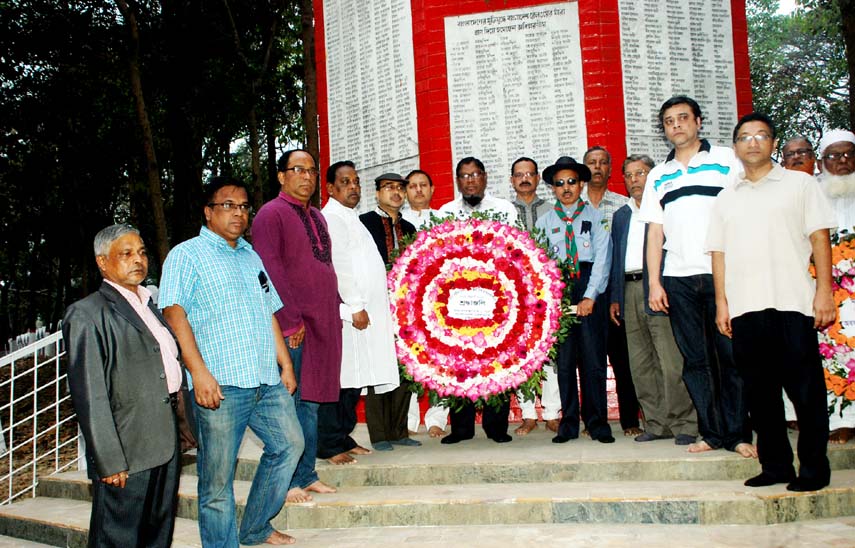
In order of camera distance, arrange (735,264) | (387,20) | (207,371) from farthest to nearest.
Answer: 1. (387,20)
2. (735,264)
3. (207,371)

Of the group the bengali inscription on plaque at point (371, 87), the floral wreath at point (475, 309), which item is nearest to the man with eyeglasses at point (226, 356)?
the floral wreath at point (475, 309)

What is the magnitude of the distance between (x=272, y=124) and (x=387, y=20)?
9004 mm

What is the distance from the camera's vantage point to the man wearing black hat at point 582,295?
592 centimetres

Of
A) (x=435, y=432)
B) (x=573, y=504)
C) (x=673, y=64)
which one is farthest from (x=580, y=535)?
(x=673, y=64)

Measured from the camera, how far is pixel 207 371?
3807mm

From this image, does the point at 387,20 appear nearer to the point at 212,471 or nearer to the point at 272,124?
the point at 212,471

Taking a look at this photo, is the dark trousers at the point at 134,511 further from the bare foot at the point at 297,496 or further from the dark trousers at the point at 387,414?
the dark trousers at the point at 387,414

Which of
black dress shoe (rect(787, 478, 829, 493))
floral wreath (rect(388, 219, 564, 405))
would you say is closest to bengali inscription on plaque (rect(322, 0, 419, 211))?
floral wreath (rect(388, 219, 564, 405))

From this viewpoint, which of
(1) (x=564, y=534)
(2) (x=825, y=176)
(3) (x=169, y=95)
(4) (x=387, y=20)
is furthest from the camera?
(3) (x=169, y=95)

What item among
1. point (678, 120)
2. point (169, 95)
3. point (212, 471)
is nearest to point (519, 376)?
point (678, 120)

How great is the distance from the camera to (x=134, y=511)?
3529 millimetres

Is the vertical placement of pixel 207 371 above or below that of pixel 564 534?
above

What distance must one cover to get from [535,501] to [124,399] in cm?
246

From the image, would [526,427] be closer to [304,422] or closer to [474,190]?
[474,190]
